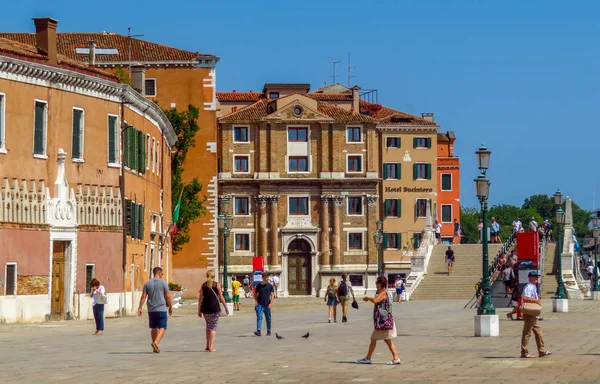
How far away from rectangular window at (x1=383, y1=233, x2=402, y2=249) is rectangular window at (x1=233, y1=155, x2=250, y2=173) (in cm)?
1233

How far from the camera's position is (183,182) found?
7569cm

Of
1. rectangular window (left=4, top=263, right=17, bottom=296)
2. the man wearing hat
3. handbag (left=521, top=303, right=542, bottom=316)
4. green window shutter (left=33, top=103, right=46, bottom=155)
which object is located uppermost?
green window shutter (left=33, top=103, right=46, bottom=155)

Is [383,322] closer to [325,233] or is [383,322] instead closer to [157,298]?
[157,298]

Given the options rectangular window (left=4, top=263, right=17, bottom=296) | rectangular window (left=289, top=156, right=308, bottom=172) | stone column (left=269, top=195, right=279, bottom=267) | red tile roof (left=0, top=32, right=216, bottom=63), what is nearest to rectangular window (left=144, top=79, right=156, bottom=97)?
red tile roof (left=0, top=32, right=216, bottom=63)

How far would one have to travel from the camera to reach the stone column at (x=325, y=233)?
9112 centimetres

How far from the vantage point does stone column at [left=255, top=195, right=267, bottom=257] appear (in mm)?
91312

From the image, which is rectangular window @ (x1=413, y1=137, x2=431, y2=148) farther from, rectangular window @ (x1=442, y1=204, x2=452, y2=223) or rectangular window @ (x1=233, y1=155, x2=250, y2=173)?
rectangular window @ (x1=233, y1=155, x2=250, y2=173)

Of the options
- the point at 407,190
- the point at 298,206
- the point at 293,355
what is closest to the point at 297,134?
the point at 298,206

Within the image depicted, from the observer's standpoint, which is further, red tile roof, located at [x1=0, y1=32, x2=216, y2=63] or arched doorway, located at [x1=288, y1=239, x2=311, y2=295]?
arched doorway, located at [x1=288, y1=239, x2=311, y2=295]

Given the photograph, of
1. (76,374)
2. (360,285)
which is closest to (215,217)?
(360,285)

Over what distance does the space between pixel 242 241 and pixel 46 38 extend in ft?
165

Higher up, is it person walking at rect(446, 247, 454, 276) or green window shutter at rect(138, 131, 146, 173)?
green window shutter at rect(138, 131, 146, 173)

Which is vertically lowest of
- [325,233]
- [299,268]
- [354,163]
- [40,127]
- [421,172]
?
[299,268]

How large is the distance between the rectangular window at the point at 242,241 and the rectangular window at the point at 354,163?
28.1 feet
